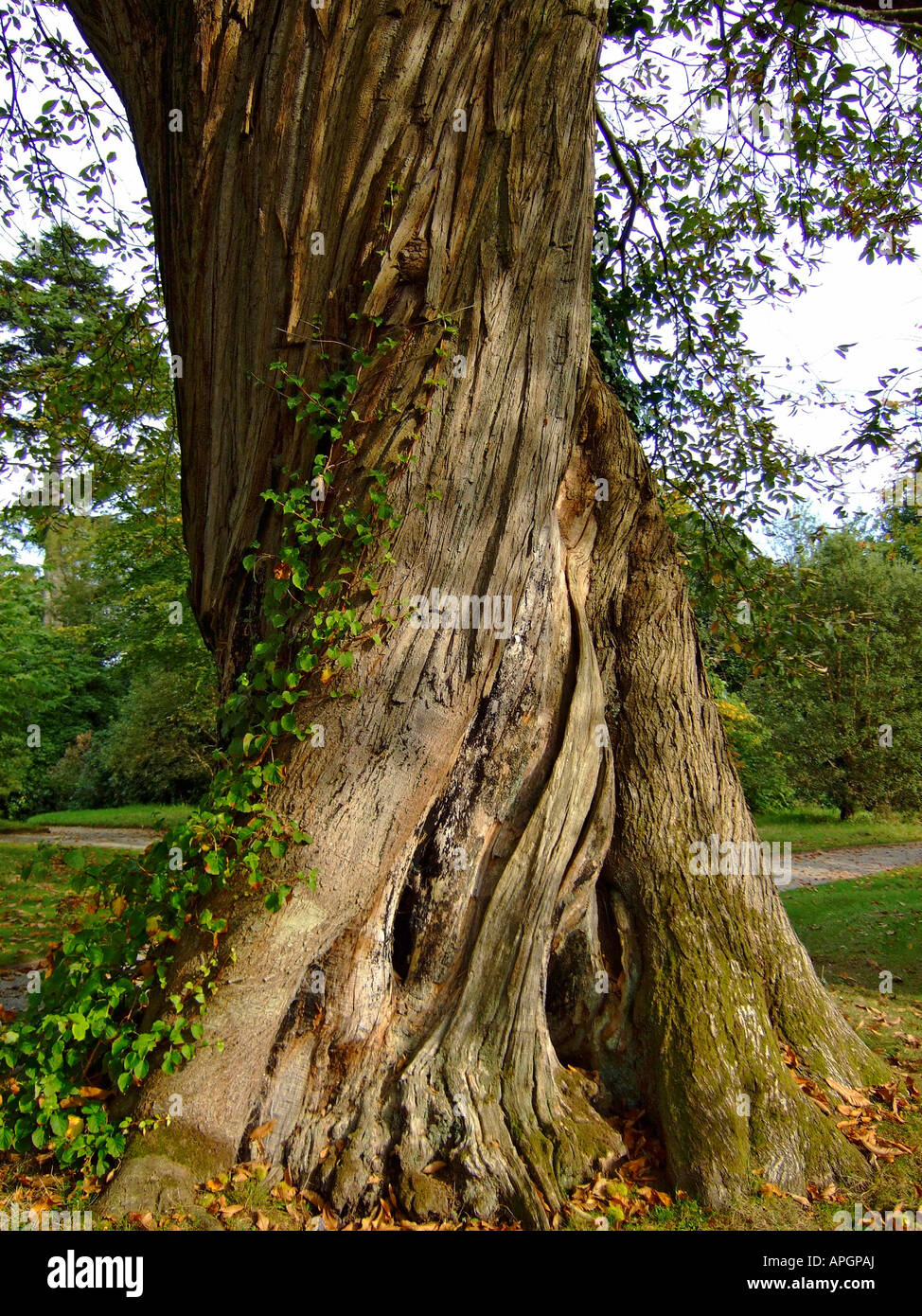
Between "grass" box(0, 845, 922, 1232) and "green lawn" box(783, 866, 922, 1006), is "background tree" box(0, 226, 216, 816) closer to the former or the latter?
"grass" box(0, 845, 922, 1232)

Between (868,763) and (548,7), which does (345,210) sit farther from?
(868,763)

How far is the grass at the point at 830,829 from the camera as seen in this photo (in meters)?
17.4

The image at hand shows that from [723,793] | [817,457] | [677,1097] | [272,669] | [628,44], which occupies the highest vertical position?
[628,44]

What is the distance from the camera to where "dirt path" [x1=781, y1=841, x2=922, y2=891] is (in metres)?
13.3

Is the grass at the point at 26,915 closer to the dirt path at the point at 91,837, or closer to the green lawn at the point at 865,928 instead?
the dirt path at the point at 91,837

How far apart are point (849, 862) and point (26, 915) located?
13210mm

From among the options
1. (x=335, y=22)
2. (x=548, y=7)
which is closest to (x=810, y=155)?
(x=548, y=7)

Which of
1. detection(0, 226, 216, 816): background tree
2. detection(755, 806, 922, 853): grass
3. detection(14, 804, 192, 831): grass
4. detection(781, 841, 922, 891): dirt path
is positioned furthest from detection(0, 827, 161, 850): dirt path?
detection(755, 806, 922, 853): grass

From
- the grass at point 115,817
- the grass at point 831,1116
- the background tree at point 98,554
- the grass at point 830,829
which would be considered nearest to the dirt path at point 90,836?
the grass at point 115,817

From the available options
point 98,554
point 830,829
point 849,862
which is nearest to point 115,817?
point 98,554

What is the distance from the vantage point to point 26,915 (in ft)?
32.3

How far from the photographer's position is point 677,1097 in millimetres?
3900

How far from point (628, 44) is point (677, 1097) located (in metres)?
8.89

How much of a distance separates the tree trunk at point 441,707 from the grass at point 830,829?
13716mm
